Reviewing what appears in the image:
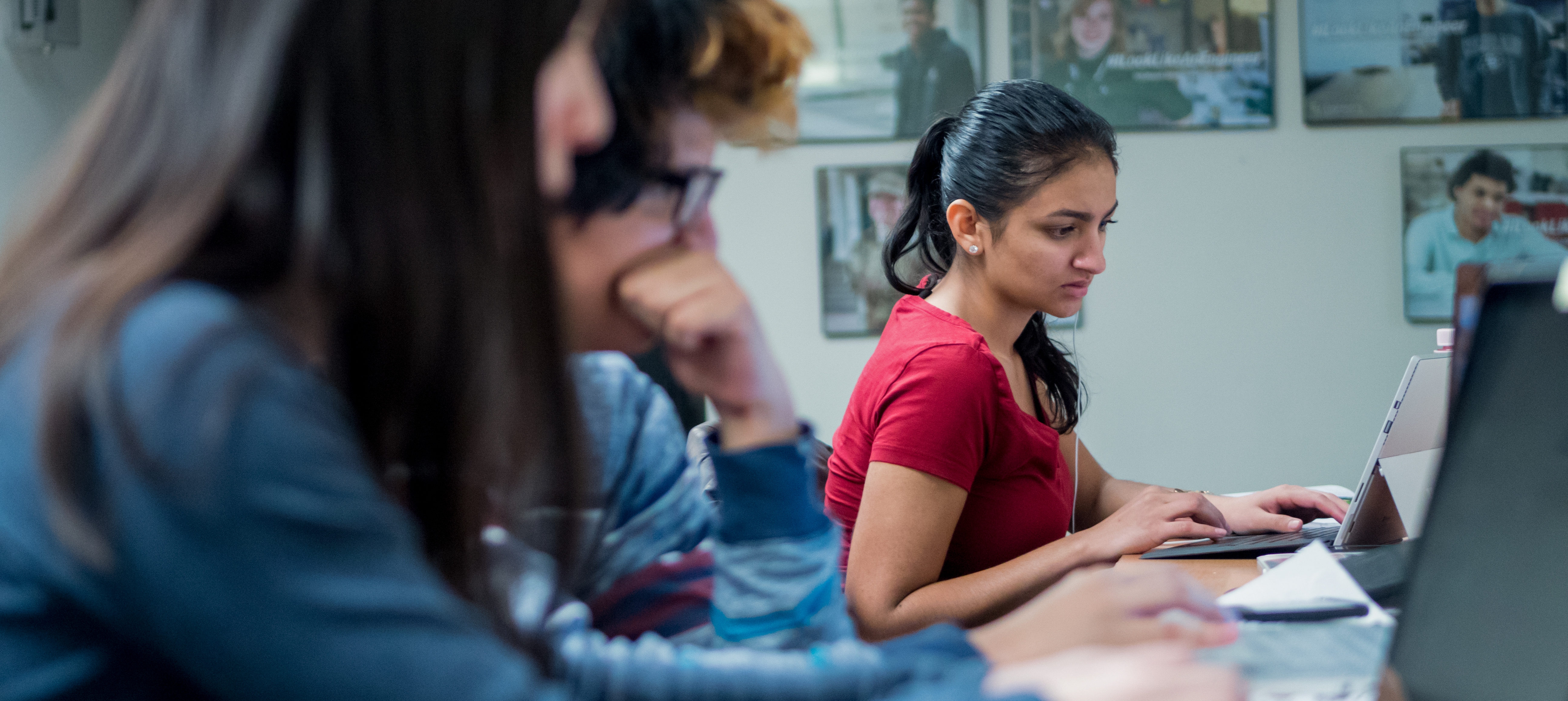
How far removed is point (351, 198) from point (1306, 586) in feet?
2.75

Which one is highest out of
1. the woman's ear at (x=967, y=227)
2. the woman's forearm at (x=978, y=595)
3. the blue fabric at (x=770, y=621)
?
the woman's ear at (x=967, y=227)

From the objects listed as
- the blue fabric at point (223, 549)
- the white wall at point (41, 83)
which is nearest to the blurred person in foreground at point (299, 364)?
the blue fabric at point (223, 549)

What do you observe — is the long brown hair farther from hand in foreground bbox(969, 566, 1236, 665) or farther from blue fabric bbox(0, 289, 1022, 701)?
hand in foreground bbox(969, 566, 1236, 665)

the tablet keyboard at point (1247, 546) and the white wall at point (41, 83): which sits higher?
the white wall at point (41, 83)

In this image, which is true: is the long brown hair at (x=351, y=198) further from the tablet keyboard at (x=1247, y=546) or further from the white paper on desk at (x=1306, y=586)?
the tablet keyboard at (x=1247, y=546)

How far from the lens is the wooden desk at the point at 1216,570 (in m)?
1.19

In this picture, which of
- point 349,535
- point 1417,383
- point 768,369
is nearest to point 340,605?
point 349,535

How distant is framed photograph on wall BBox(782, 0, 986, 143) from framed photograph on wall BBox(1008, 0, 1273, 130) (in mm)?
140

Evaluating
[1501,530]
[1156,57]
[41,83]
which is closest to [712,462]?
[1501,530]

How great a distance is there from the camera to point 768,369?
0.75m

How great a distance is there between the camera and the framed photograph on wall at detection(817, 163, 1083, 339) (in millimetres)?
2867

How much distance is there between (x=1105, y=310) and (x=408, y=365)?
2.63 meters

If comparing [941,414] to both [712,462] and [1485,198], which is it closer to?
[712,462]

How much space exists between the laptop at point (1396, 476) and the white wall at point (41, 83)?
2.16 m
